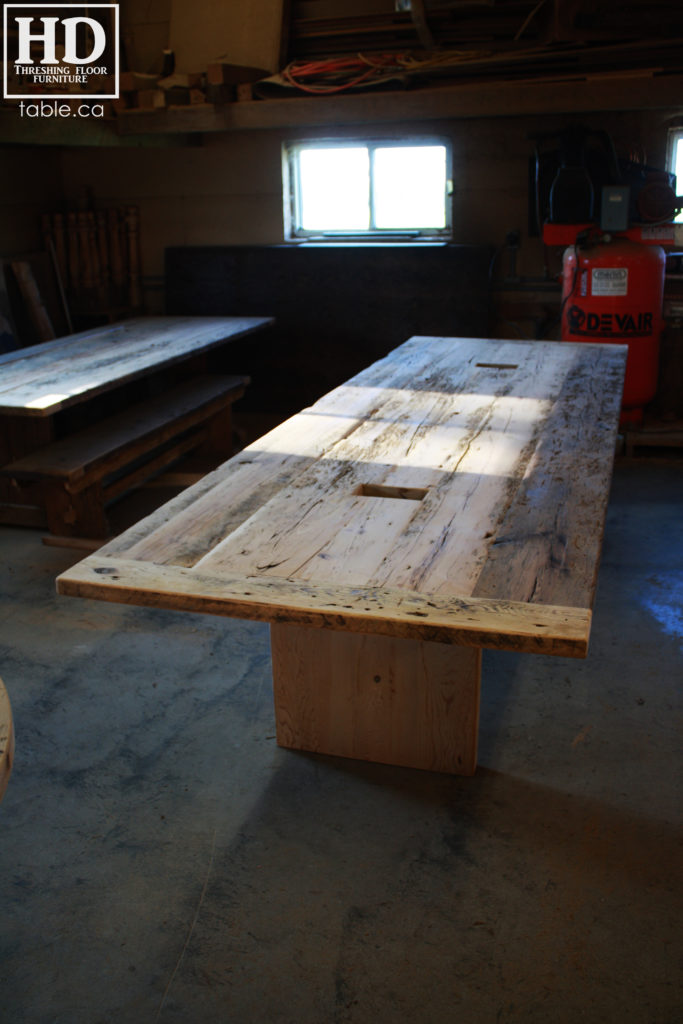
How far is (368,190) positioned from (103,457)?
3.01 meters

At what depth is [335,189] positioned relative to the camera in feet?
19.8

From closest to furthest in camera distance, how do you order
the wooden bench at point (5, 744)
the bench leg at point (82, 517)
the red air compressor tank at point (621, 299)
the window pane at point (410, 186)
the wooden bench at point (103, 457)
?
1. the wooden bench at point (5, 744)
2. the wooden bench at point (103, 457)
3. the bench leg at point (82, 517)
4. the red air compressor tank at point (621, 299)
5. the window pane at point (410, 186)

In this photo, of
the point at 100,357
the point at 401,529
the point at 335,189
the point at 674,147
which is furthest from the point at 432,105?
the point at 401,529

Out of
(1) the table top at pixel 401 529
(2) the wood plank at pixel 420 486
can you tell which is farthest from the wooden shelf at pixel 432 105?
(1) the table top at pixel 401 529

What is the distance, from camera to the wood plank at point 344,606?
5.31 ft

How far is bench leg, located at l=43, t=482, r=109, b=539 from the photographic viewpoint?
4070mm

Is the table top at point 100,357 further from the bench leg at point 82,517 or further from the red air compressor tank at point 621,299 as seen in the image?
the red air compressor tank at point 621,299

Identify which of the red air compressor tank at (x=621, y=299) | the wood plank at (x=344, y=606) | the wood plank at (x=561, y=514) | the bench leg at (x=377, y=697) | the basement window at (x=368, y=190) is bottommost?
the bench leg at (x=377, y=697)

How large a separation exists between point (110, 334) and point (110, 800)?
3523mm

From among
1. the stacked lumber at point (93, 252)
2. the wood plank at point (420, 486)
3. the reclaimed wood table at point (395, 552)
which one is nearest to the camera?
the reclaimed wood table at point (395, 552)

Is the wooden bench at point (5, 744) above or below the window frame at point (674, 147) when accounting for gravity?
below

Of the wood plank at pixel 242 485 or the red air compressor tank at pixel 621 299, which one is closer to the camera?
the wood plank at pixel 242 485

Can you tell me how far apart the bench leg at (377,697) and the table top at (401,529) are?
0.40 metres

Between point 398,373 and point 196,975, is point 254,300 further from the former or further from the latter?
point 196,975
